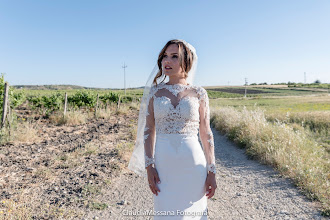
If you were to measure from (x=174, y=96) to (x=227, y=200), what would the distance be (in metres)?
2.92

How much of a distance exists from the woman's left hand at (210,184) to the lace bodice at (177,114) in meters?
0.05

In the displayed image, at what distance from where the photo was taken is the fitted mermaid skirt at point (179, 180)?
6.57 feet

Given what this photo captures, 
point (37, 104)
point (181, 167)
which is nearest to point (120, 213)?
point (181, 167)

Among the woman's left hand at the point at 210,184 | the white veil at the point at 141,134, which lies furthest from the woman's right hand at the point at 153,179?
the white veil at the point at 141,134

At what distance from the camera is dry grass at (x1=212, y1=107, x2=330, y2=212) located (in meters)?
4.47

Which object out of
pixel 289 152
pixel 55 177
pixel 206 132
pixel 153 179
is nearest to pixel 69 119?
pixel 55 177

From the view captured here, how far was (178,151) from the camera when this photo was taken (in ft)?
6.62

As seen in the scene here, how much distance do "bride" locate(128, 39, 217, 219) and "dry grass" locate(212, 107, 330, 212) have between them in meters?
2.82

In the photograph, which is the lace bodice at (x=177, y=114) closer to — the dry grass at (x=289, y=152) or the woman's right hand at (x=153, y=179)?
the woman's right hand at (x=153, y=179)

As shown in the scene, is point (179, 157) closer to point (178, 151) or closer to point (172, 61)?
point (178, 151)

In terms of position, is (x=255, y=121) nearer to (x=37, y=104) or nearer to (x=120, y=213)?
(x=120, y=213)

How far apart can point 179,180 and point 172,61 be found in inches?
39.4

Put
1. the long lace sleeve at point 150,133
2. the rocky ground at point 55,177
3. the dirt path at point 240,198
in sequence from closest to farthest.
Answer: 1. the long lace sleeve at point 150,133
2. the rocky ground at point 55,177
3. the dirt path at point 240,198

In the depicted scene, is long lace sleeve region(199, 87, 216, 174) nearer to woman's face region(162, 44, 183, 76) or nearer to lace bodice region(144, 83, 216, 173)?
lace bodice region(144, 83, 216, 173)
